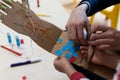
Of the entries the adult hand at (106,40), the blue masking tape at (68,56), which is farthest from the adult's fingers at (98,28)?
the blue masking tape at (68,56)

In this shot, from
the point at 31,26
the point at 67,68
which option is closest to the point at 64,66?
the point at 67,68

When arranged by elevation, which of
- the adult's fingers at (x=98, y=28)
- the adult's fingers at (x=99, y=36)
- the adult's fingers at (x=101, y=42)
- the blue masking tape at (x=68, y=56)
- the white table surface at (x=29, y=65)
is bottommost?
the white table surface at (x=29, y=65)

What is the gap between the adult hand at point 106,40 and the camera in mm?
751

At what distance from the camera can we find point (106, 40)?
0.75 meters

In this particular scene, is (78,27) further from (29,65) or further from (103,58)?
(29,65)

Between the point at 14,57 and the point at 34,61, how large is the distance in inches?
3.4

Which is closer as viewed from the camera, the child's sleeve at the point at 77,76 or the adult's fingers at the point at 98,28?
the child's sleeve at the point at 77,76

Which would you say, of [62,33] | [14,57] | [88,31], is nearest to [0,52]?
[14,57]

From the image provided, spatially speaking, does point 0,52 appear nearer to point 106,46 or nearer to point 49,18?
Answer: point 49,18

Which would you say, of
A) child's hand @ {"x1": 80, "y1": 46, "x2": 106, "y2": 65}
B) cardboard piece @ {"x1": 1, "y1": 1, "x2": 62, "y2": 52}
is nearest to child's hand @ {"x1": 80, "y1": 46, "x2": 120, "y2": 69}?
child's hand @ {"x1": 80, "y1": 46, "x2": 106, "y2": 65}

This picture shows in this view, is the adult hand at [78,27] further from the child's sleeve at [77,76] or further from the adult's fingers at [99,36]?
the child's sleeve at [77,76]

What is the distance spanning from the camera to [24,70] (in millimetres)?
848

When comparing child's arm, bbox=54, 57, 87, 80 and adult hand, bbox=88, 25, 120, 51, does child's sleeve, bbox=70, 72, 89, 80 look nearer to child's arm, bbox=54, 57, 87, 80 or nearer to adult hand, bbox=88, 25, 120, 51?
child's arm, bbox=54, 57, 87, 80

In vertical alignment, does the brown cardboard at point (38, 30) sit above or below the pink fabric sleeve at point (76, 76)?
above
